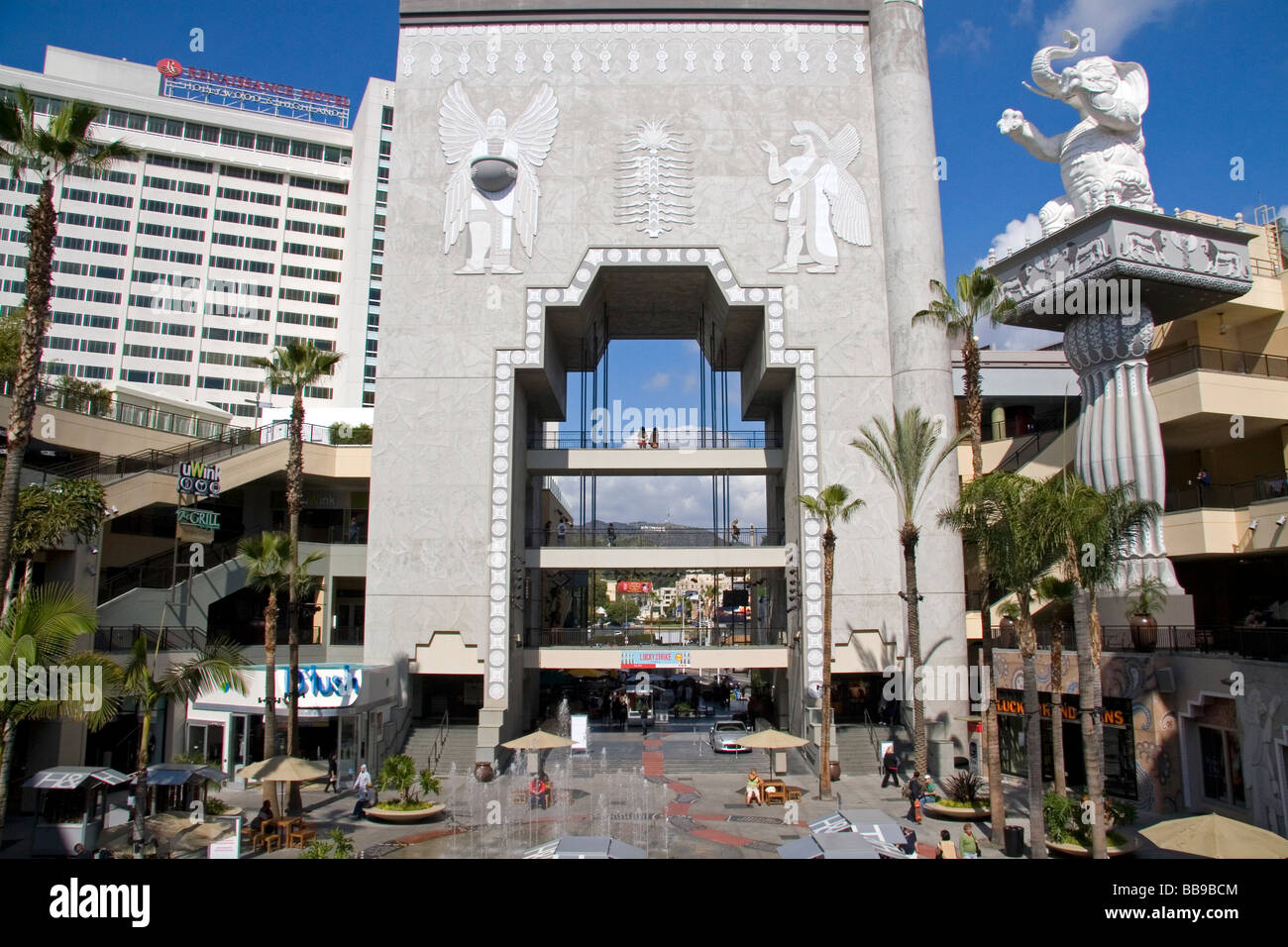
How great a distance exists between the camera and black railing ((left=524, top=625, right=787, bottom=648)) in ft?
125

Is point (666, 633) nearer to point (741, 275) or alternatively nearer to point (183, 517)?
point (741, 275)

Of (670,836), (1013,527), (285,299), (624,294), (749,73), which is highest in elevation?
(285,299)

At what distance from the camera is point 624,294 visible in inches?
1612

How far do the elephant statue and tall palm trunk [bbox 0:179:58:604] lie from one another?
29636 millimetres

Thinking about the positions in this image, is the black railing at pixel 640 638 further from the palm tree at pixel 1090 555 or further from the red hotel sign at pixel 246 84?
the red hotel sign at pixel 246 84

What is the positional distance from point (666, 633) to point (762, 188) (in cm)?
2029

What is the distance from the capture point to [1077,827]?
19656 millimetres

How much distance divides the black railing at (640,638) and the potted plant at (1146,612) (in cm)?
1523

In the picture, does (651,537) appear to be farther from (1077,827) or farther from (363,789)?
(1077,827)

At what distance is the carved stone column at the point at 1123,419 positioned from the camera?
2750 centimetres

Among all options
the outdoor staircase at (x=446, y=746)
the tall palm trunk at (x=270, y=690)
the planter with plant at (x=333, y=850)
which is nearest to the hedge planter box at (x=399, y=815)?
the tall palm trunk at (x=270, y=690)

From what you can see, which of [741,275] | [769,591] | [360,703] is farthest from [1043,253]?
[360,703]
